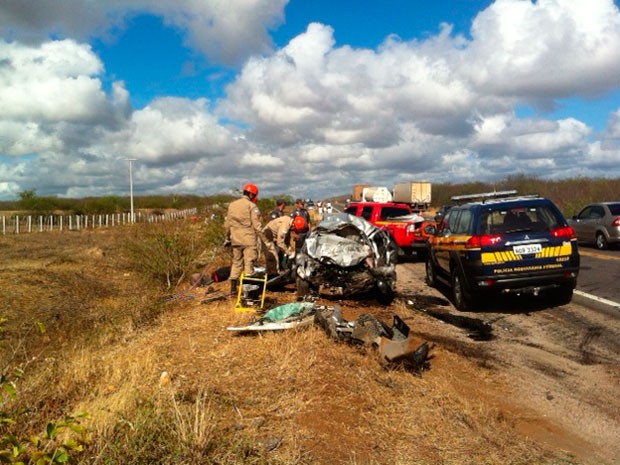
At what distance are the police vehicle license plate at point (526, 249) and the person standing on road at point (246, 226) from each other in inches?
165

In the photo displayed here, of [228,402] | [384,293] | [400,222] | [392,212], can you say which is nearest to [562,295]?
[384,293]

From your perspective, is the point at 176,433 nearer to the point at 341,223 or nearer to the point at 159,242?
the point at 341,223

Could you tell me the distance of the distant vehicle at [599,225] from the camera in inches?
722

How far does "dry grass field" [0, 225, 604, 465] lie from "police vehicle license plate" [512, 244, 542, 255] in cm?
216

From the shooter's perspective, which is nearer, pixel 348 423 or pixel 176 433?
pixel 176 433

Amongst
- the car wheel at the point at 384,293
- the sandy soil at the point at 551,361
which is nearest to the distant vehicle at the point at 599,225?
the sandy soil at the point at 551,361

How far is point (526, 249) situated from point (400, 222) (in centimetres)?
807

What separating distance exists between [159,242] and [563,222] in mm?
8721

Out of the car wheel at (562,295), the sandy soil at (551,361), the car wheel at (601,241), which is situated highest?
the car wheel at (601,241)

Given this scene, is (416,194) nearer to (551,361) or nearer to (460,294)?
(460,294)

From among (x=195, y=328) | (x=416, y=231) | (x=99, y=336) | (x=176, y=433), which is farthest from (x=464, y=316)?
(x=416, y=231)

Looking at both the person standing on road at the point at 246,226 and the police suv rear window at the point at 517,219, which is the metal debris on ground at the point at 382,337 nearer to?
the person standing on road at the point at 246,226

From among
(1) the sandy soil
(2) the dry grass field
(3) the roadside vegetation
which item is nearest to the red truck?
(1) the sandy soil

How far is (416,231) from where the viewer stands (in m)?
16.8
